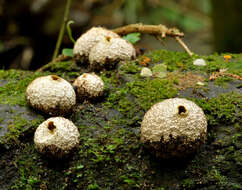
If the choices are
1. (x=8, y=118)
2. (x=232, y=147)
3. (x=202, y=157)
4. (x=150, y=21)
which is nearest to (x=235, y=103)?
(x=232, y=147)

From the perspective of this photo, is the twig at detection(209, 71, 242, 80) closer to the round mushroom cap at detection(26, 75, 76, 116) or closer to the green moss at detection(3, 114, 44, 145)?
the round mushroom cap at detection(26, 75, 76, 116)

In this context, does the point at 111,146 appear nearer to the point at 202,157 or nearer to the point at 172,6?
the point at 202,157

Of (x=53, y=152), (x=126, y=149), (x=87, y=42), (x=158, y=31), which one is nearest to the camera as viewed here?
(x=53, y=152)

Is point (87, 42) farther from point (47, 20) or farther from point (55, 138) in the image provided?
point (47, 20)

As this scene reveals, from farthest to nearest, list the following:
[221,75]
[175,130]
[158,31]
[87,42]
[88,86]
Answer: [158,31], [87,42], [221,75], [88,86], [175,130]

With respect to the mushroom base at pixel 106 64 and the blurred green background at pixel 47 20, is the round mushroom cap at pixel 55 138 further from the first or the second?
the blurred green background at pixel 47 20

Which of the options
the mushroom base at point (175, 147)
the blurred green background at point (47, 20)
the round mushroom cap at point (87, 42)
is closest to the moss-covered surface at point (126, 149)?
the mushroom base at point (175, 147)

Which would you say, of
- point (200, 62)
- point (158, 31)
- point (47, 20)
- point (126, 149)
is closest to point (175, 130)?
point (126, 149)

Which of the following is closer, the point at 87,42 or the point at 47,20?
the point at 87,42

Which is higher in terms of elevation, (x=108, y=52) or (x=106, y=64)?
(x=108, y=52)
